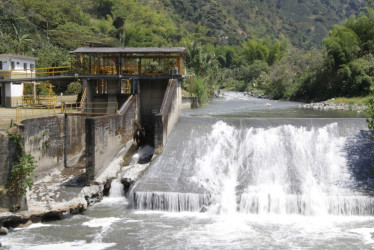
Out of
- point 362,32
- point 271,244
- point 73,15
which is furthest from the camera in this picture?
point 73,15

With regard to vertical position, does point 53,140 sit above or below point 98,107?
below

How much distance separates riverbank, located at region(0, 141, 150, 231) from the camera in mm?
15747

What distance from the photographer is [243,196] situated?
57.1 feet

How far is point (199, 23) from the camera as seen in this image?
478 feet

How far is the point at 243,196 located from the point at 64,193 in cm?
735

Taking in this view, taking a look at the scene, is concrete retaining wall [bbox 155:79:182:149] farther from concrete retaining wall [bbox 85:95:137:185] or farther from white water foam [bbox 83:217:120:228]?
white water foam [bbox 83:217:120:228]

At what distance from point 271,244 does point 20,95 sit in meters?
20.5

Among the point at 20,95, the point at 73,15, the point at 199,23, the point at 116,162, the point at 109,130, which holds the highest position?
the point at 199,23

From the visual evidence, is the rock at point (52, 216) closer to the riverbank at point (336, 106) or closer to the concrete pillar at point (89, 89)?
the concrete pillar at point (89, 89)

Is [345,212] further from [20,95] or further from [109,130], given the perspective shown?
[20,95]

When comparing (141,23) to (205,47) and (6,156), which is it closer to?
(205,47)

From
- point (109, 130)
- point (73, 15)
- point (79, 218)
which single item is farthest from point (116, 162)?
point (73, 15)

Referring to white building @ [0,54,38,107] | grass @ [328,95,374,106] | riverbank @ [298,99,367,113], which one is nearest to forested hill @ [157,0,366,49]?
grass @ [328,95,374,106]

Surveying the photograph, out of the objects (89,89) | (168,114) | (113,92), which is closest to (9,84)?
(89,89)
